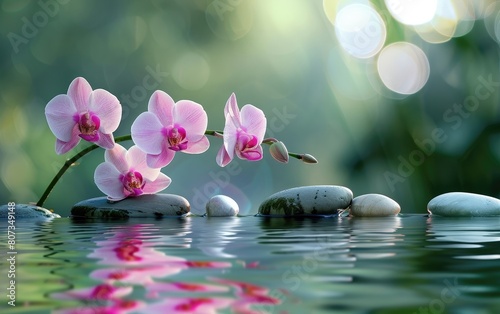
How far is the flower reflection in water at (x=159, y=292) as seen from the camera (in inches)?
14.7

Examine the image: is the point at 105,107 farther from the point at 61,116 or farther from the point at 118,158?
the point at 118,158

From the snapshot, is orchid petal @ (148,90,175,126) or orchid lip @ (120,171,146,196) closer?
orchid petal @ (148,90,175,126)

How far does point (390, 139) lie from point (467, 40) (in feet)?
2.05

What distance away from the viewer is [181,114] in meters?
1.49

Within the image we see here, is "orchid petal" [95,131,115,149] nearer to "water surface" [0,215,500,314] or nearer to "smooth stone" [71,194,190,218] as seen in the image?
"smooth stone" [71,194,190,218]

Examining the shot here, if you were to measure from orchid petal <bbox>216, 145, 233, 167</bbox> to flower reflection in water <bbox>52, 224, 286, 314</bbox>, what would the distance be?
77 centimetres

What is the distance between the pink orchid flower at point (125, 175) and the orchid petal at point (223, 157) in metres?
0.37

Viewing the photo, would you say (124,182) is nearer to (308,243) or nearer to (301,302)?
(308,243)

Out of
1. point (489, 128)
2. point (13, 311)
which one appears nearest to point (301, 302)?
point (13, 311)

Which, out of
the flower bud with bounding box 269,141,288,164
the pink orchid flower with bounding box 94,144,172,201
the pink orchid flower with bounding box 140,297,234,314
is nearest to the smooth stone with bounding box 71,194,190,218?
the pink orchid flower with bounding box 94,144,172,201

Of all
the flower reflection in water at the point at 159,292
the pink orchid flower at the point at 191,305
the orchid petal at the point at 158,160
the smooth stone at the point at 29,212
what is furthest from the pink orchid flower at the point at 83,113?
the pink orchid flower at the point at 191,305

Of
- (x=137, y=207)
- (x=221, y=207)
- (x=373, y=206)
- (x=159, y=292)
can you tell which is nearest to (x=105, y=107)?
(x=137, y=207)

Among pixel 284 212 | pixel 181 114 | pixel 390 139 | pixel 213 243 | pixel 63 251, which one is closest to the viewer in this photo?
pixel 63 251

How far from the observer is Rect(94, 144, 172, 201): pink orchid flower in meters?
1.73
